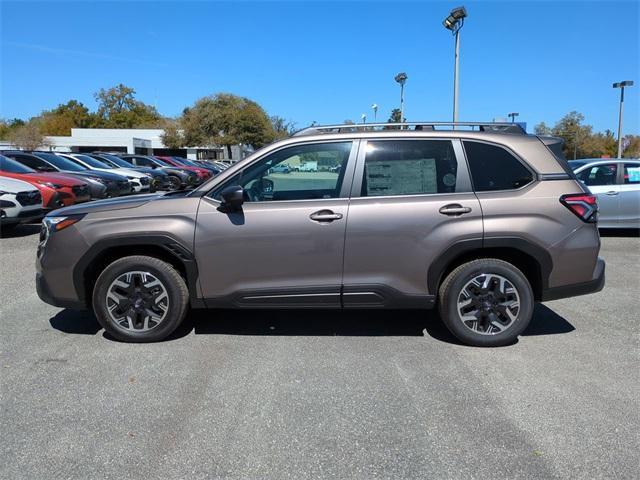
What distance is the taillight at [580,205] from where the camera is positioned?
13.8 ft

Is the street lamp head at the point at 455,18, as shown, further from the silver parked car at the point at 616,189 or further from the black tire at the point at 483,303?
the black tire at the point at 483,303

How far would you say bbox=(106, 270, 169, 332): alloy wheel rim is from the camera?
4293 mm

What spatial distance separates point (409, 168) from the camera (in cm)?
430

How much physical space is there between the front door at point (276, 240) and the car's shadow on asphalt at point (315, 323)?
594 mm

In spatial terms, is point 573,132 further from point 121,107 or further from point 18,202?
point 121,107

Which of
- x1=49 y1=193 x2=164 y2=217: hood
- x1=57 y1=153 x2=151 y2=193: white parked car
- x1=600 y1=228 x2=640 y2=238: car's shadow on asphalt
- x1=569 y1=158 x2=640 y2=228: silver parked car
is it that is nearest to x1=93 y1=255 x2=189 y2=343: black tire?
x1=49 y1=193 x2=164 y2=217: hood

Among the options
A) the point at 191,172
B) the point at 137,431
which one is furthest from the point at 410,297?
the point at 191,172

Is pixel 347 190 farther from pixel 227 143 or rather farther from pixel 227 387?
pixel 227 143

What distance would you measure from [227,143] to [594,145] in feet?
137

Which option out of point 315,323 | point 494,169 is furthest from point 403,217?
point 315,323

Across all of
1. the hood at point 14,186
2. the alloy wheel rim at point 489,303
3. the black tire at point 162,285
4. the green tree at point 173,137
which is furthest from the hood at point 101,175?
the green tree at point 173,137

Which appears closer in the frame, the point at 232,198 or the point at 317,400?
the point at 317,400

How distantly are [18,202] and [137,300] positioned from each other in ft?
23.0

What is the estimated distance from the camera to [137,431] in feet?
10.0
